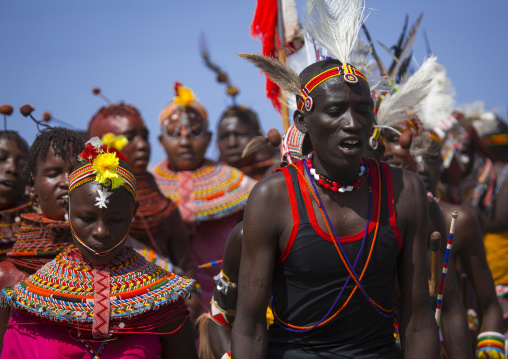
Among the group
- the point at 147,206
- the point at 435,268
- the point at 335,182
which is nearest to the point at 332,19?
the point at 335,182

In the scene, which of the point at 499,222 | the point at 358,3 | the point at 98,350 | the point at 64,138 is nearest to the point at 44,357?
the point at 98,350

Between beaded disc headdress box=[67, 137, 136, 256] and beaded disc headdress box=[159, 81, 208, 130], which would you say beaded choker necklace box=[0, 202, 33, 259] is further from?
beaded disc headdress box=[159, 81, 208, 130]

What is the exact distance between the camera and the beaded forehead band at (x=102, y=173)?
12.3 feet

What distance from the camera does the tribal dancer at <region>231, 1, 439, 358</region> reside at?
10.7 feet

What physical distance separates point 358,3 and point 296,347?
176cm

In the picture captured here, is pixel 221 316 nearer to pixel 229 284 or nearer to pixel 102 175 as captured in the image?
pixel 229 284

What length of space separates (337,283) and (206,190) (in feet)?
15.1

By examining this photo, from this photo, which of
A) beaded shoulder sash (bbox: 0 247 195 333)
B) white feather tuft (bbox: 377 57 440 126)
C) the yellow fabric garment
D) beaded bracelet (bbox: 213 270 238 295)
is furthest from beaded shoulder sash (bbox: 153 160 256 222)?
beaded shoulder sash (bbox: 0 247 195 333)

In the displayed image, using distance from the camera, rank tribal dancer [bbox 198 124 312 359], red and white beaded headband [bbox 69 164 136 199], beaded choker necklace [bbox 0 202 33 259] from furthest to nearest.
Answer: beaded choker necklace [bbox 0 202 33 259] → tribal dancer [bbox 198 124 312 359] → red and white beaded headband [bbox 69 164 136 199]

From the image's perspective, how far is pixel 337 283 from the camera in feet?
10.8

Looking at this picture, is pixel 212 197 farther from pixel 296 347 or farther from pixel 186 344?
pixel 296 347

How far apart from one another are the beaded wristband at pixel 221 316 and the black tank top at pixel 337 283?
87 centimetres

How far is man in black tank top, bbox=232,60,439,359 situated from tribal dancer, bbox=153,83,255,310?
4.05 metres

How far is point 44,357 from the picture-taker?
3.63 meters
